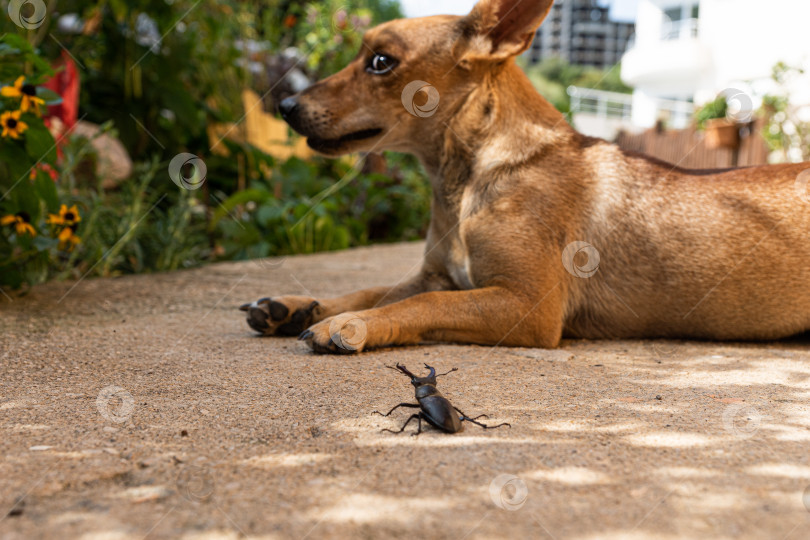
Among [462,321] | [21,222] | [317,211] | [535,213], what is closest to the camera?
[462,321]

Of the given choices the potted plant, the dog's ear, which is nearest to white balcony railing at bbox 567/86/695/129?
the potted plant

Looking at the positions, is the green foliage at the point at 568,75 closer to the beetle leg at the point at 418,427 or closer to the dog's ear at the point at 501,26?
the dog's ear at the point at 501,26

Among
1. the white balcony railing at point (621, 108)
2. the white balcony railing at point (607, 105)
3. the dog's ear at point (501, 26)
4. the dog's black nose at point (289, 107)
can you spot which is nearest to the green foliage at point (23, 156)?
the dog's black nose at point (289, 107)

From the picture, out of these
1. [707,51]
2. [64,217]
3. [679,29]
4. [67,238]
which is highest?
[679,29]

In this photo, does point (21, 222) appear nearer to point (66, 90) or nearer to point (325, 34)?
point (66, 90)

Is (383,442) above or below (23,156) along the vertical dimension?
below

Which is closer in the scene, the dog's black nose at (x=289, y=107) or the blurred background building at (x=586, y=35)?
the dog's black nose at (x=289, y=107)

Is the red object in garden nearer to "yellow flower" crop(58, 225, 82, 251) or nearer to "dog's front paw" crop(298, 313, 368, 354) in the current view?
"yellow flower" crop(58, 225, 82, 251)

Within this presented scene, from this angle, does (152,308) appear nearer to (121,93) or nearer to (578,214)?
(578,214)

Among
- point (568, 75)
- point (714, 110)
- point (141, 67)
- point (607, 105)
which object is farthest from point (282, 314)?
point (568, 75)
